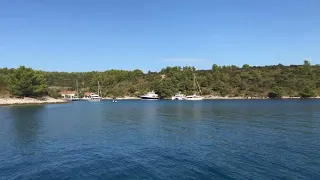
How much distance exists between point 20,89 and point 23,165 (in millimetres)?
139652

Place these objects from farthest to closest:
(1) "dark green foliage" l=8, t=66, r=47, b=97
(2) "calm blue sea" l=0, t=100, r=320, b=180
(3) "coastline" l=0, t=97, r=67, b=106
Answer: (1) "dark green foliage" l=8, t=66, r=47, b=97
(3) "coastline" l=0, t=97, r=67, b=106
(2) "calm blue sea" l=0, t=100, r=320, b=180

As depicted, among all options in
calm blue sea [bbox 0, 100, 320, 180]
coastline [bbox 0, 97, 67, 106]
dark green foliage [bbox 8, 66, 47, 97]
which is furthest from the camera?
dark green foliage [bbox 8, 66, 47, 97]

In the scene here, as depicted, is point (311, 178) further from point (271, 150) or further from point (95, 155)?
point (95, 155)

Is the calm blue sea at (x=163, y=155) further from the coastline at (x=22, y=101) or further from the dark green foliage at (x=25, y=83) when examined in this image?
the dark green foliage at (x=25, y=83)

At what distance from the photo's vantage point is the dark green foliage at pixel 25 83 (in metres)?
156

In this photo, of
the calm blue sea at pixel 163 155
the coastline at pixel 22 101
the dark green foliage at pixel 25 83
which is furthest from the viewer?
the dark green foliage at pixel 25 83

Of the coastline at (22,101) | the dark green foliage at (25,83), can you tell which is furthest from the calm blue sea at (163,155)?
the dark green foliage at (25,83)

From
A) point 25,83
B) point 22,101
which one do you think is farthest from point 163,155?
point 25,83

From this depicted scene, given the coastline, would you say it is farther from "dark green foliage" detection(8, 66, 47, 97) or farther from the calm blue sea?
the calm blue sea

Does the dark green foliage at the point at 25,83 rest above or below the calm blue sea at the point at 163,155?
above

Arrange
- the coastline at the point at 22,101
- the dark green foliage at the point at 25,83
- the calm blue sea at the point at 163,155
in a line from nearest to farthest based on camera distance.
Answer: the calm blue sea at the point at 163,155 < the coastline at the point at 22,101 < the dark green foliage at the point at 25,83

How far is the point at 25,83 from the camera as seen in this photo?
157 metres

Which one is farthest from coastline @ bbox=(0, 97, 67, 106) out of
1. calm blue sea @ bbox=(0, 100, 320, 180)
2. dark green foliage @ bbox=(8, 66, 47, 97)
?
calm blue sea @ bbox=(0, 100, 320, 180)

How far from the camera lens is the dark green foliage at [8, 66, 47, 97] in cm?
15625
